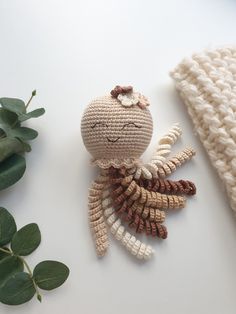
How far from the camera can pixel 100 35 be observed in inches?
34.0

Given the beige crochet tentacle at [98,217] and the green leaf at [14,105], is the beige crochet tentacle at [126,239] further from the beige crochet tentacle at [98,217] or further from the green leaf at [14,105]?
the green leaf at [14,105]

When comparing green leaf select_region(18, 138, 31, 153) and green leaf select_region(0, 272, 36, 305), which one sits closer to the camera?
green leaf select_region(0, 272, 36, 305)

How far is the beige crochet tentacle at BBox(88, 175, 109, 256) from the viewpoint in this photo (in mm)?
677

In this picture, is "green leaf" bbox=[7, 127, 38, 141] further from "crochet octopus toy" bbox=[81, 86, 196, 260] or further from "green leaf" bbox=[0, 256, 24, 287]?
"green leaf" bbox=[0, 256, 24, 287]

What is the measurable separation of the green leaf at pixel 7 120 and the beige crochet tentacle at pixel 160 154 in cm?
28

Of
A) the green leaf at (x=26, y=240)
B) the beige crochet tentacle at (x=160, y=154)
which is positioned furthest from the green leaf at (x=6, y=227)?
the beige crochet tentacle at (x=160, y=154)

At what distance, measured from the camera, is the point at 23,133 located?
73cm

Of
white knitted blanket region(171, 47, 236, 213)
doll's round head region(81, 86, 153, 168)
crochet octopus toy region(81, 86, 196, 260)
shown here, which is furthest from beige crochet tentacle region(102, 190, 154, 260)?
white knitted blanket region(171, 47, 236, 213)

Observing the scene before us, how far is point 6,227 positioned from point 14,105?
0.25m

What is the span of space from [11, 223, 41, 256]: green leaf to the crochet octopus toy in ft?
0.36

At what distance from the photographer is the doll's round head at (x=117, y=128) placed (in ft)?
2.16

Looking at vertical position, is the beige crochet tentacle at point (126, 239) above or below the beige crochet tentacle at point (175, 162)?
below

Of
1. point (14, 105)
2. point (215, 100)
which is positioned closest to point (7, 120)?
point (14, 105)

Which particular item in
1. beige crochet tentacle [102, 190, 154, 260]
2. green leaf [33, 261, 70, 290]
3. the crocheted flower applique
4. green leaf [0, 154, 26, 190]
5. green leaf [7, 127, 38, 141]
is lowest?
green leaf [33, 261, 70, 290]
